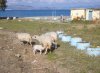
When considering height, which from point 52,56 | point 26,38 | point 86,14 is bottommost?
point 86,14

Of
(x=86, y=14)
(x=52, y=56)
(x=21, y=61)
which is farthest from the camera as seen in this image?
(x=86, y=14)

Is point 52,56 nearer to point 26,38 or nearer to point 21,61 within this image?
point 21,61

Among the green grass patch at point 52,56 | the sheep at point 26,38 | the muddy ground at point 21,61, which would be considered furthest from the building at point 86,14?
the green grass patch at point 52,56

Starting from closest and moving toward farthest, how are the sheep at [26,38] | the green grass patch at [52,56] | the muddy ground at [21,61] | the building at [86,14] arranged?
the muddy ground at [21,61] < the green grass patch at [52,56] < the sheep at [26,38] < the building at [86,14]

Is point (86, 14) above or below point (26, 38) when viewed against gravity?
below

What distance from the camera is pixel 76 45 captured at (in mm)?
24062

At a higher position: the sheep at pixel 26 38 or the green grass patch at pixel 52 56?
the sheep at pixel 26 38

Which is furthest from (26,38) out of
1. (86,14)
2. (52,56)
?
(86,14)

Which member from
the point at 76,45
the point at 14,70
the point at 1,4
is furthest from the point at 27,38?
Result: the point at 1,4

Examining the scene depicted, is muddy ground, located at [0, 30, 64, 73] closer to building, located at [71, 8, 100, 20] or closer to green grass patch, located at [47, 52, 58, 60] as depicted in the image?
green grass patch, located at [47, 52, 58, 60]

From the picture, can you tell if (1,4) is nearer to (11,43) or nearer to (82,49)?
(11,43)

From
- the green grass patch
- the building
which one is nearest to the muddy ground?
the green grass patch

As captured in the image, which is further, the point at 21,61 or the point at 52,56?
the point at 52,56

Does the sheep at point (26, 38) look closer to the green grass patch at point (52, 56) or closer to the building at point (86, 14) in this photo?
the green grass patch at point (52, 56)
